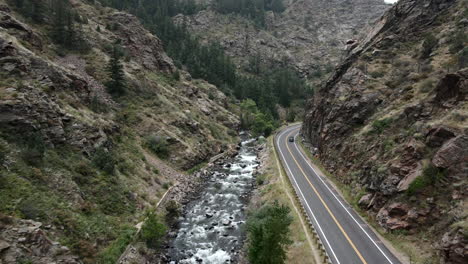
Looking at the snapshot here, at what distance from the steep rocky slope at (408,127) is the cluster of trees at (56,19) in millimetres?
50855

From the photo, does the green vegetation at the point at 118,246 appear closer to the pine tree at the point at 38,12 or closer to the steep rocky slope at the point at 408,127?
the steep rocky slope at the point at 408,127

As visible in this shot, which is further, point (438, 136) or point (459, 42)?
point (459, 42)

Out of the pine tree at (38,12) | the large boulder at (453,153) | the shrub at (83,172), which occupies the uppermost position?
the pine tree at (38,12)

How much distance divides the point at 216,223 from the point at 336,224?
46.0ft

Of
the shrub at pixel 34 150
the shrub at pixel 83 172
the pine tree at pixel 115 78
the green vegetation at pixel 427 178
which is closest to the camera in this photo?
the shrub at pixel 34 150

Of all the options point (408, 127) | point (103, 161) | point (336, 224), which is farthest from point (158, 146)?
point (408, 127)

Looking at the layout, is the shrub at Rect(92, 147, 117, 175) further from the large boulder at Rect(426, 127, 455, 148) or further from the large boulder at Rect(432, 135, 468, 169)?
the large boulder at Rect(426, 127, 455, 148)

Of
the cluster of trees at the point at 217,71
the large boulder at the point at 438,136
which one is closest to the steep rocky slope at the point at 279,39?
the cluster of trees at the point at 217,71

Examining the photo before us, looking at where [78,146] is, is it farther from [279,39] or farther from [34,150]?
[279,39]

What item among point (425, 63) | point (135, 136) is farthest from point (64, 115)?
point (425, 63)

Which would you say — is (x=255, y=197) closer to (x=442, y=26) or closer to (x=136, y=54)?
(x=442, y=26)

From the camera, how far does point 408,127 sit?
109 ft

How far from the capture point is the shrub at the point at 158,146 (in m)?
47.5

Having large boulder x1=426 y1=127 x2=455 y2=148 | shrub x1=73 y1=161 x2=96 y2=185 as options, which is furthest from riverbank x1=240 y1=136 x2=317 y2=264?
shrub x1=73 y1=161 x2=96 y2=185
